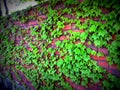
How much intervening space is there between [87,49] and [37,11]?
149cm

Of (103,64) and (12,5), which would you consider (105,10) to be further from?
(12,5)

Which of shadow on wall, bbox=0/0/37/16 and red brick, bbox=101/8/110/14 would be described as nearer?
red brick, bbox=101/8/110/14

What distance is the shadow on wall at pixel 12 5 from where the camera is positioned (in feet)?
12.1

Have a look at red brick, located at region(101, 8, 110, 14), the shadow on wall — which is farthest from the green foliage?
the shadow on wall

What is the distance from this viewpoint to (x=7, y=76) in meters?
4.66

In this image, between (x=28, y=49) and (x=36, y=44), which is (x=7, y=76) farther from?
(x=36, y=44)

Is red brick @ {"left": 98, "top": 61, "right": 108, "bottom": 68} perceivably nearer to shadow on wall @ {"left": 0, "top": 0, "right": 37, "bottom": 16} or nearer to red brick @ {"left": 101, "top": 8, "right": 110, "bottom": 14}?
red brick @ {"left": 101, "top": 8, "right": 110, "bottom": 14}

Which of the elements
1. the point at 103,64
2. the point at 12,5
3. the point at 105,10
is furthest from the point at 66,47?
the point at 12,5

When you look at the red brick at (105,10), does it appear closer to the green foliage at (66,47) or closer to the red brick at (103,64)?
the green foliage at (66,47)

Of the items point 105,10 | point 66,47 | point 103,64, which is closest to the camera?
point 105,10

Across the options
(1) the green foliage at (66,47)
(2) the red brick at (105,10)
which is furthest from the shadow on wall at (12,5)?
(2) the red brick at (105,10)

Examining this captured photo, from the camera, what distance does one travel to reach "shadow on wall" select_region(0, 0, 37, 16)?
12.1 feet

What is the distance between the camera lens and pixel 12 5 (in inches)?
173

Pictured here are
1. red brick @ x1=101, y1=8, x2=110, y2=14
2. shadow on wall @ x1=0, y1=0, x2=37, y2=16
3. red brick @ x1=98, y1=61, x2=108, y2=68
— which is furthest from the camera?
shadow on wall @ x1=0, y1=0, x2=37, y2=16
